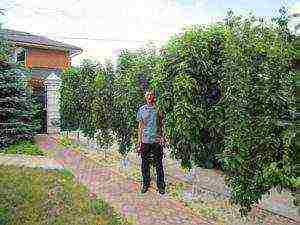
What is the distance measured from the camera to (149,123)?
821 cm

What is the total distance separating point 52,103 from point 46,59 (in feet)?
29.7

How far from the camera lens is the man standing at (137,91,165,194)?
820 centimetres

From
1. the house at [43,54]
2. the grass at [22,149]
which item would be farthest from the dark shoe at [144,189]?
the house at [43,54]

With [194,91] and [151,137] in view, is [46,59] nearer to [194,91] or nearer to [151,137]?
[151,137]

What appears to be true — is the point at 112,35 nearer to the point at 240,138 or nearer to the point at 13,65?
the point at 13,65

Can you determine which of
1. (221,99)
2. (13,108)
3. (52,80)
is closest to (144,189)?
(221,99)

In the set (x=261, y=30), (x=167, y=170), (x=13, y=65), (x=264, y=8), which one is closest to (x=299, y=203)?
(x=261, y=30)

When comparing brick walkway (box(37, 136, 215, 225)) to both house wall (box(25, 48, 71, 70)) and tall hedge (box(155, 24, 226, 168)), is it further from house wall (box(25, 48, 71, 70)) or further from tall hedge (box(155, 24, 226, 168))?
house wall (box(25, 48, 71, 70))

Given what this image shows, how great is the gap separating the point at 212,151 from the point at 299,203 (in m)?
6.62

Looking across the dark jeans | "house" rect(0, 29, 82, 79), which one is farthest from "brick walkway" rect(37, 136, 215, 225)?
"house" rect(0, 29, 82, 79)

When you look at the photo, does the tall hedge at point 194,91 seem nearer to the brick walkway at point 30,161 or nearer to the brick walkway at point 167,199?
the brick walkway at point 167,199

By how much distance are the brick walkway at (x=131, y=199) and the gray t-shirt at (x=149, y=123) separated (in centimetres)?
102

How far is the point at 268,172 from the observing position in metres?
5.38

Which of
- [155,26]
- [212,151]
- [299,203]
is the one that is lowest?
[212,151]
